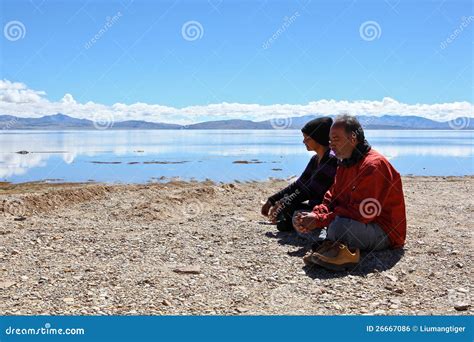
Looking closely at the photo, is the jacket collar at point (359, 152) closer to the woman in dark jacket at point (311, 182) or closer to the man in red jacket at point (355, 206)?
the man in red jacket at point (355, 206)

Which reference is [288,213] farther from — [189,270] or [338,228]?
[189,270]

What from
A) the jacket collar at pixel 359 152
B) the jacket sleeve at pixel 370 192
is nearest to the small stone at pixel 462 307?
the jacket sleeve at pixel 370 192

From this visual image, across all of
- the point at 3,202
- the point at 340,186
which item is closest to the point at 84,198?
the point at 3,202

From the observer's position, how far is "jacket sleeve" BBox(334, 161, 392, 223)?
219 inches

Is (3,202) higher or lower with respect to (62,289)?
higher

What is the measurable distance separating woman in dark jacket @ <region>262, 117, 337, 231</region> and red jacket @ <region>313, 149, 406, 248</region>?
888mm

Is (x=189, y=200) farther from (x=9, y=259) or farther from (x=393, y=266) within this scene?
(x=393, y=266)

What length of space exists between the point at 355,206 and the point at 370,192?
0.80 feet

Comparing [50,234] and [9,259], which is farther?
[50,234]

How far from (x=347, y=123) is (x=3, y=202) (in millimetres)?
7594

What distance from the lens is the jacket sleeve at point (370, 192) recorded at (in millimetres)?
5559

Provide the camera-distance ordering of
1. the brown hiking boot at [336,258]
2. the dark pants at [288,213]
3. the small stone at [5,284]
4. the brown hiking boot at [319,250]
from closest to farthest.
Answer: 1. the small stone at [5,284]
2. the brown hiking boot at [336,258]
3. the brown hiking boot at [319,250]
4. the dark pants at [288,213]

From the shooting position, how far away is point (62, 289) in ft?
16.6

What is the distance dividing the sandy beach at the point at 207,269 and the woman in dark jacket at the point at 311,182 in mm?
343
